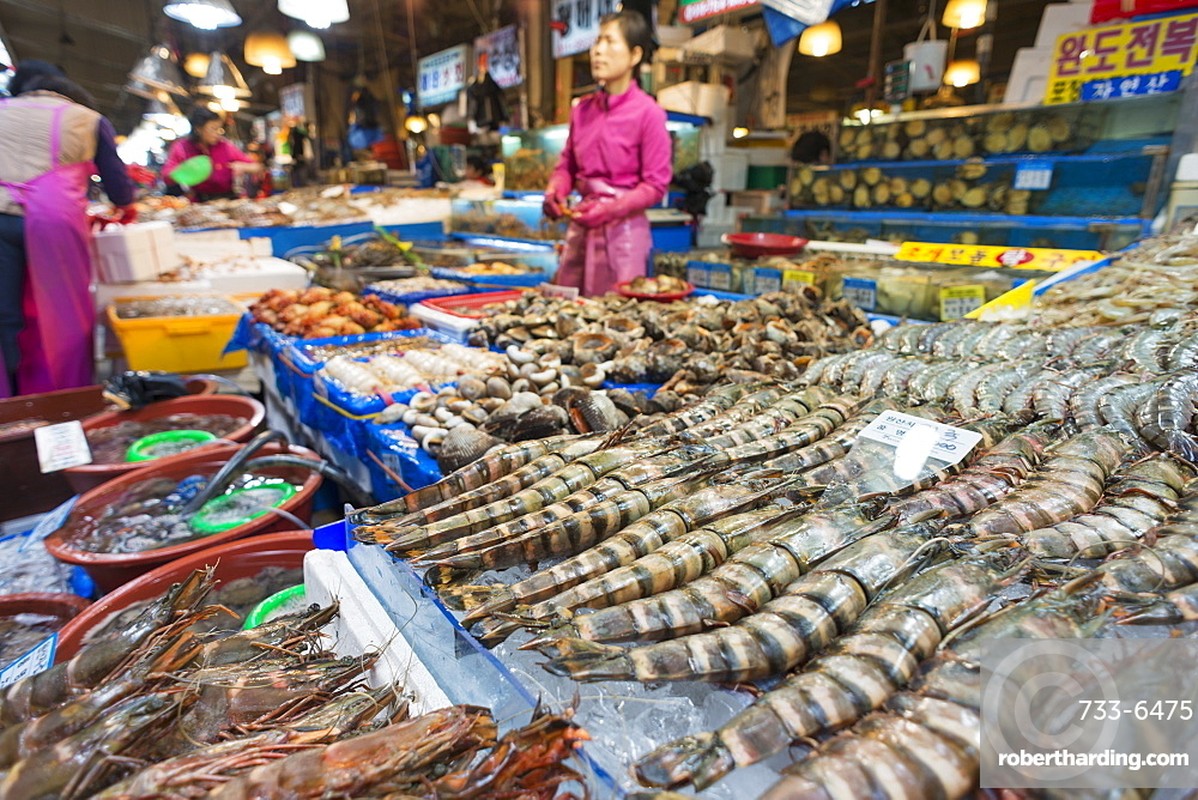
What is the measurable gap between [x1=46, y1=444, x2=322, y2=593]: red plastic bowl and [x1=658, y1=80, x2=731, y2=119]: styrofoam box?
6851mm

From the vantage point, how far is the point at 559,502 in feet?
5.45

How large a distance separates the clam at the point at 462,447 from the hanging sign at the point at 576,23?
8427mm

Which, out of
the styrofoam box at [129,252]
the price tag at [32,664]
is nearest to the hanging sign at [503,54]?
the styrofoam box at [129,252]

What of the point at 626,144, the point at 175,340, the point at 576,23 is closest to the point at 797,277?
the point at 626,144

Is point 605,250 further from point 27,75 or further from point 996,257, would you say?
point 27,75

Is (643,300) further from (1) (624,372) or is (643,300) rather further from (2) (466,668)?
(2) (466,668)

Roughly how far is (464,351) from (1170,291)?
3.71m

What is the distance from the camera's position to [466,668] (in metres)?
1.32

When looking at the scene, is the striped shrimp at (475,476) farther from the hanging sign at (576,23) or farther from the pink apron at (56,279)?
the hanging sign at (576,23)

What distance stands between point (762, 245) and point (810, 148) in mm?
4462

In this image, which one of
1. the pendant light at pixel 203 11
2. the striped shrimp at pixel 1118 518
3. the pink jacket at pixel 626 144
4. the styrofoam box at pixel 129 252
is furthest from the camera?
the pendant light at pixel 203 11

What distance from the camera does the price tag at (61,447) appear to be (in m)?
2.85

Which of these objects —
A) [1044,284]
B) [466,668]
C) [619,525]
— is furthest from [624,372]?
[1044,284]

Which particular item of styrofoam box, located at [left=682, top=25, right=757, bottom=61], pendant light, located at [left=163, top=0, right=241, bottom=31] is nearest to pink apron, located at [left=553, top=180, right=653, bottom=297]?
styrofoam box, located at [left=682, top=25, right=757, bottom=61]
